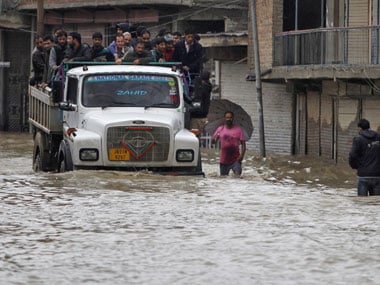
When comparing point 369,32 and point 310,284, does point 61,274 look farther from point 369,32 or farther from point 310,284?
point 369,32

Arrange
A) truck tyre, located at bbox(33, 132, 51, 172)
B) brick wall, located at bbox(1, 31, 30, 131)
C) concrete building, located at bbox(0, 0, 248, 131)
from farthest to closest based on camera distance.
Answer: brick wall, located at bbox(1, 31, 30, 131), concrete building, located at bbox(0, 0, 248, 131), truck tyre, located at bbox(33, 132, 51, 172)

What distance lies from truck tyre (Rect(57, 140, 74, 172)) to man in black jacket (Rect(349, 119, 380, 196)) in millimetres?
4078

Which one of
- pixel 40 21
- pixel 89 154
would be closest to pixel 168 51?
pixel 89 154

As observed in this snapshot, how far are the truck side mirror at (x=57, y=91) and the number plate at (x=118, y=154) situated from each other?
6.42 ft

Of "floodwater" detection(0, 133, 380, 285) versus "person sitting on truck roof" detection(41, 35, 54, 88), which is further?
"person sitting on truck roof" detection(41, 35, 54, 88)

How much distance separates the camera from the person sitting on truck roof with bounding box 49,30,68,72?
20.8 m

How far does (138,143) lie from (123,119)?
0.40 meters

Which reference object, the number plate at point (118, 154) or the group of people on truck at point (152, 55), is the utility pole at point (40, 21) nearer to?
the group of people on truck at point (152, 55)

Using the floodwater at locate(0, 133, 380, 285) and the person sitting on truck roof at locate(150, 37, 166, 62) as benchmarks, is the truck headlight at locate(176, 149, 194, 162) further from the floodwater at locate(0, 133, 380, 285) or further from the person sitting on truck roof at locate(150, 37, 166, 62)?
the person sitting on truck roof at locate(150, 37, 166, 62)

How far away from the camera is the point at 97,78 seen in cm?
1881

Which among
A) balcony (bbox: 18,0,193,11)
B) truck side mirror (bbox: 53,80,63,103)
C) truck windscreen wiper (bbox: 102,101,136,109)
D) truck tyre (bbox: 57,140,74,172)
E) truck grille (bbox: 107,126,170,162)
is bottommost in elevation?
truck tyre (bbox: 57,140,74,172)

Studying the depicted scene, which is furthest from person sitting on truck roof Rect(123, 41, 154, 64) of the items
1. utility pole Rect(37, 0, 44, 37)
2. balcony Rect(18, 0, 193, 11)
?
balcony Rect(18, 0, 193, 11)

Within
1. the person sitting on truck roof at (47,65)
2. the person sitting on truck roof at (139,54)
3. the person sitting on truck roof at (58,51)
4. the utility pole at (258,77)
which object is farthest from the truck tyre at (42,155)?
the utility pole at (258,77)

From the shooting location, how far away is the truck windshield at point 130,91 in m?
18.6
